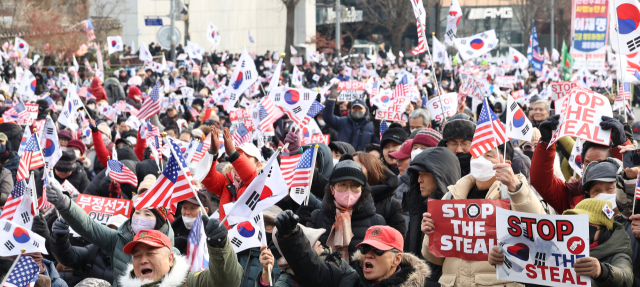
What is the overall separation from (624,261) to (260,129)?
→ 628cm

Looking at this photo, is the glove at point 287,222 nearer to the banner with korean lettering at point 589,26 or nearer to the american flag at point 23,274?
the american flag at point 23,274

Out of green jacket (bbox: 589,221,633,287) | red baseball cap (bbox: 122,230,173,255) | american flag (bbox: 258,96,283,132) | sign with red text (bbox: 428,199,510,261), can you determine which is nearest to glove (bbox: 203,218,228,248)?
red baseball cap (bbox: 122,230,173,255)

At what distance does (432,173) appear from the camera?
4.80 metres

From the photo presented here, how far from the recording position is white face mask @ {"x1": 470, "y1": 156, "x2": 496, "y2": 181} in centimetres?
439

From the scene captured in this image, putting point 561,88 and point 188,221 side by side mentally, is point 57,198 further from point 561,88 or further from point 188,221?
point 561,88

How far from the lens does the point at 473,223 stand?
416 centimetres

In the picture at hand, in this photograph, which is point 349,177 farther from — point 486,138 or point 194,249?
point 194,249

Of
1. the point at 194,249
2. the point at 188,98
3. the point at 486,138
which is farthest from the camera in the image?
the point at 188,98

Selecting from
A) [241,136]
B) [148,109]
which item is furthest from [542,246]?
[148,109]

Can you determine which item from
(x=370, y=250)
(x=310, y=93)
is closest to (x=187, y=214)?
(x=370, y=250)

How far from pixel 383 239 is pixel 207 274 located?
3.09 ft

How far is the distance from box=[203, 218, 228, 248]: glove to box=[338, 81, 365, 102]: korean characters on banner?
8221mm

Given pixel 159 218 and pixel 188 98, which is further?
pixel 188 98

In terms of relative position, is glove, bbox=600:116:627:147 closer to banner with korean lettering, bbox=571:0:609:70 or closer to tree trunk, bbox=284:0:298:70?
banner with korean lettering, bbox=571:0:609:70
